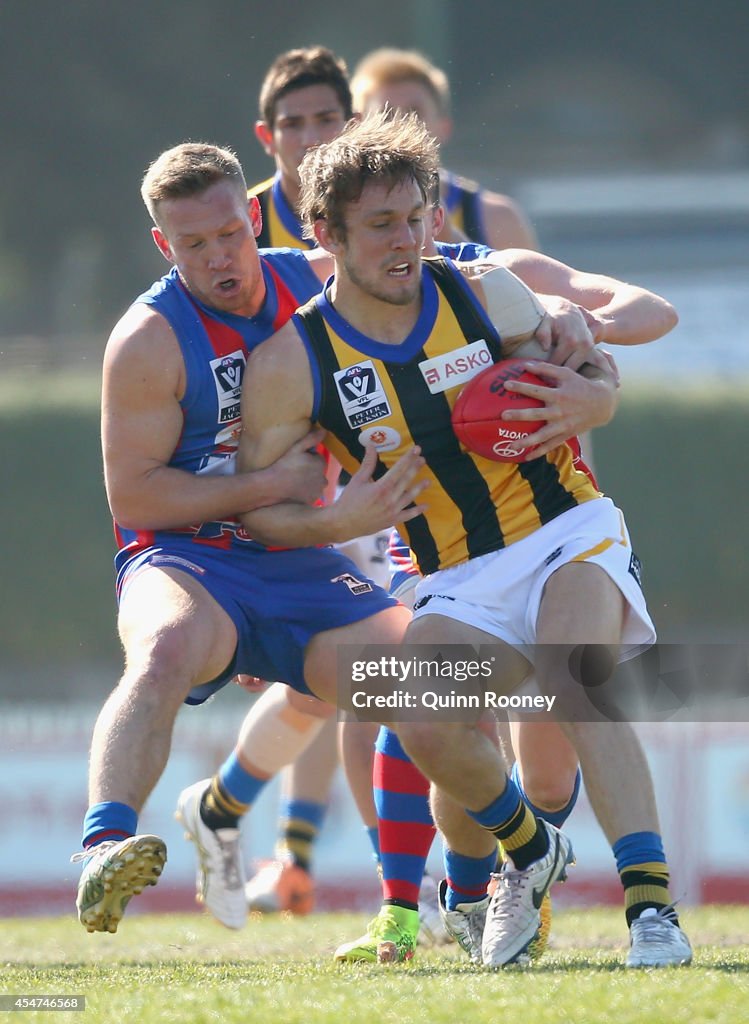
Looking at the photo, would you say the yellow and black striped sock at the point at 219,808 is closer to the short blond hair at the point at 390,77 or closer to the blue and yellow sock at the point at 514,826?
the blue and yellow sock at the point at 514,826

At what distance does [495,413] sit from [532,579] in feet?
1.42

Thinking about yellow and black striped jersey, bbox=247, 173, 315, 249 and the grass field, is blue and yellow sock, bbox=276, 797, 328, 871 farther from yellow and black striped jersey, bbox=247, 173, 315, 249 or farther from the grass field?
yellow and black striped jersey, bbox=247, 173, 315, 249

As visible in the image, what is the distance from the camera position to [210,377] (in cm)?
433

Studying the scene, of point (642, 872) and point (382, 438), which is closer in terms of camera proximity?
point (642, 872)

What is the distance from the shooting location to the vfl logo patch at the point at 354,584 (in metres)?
4.47

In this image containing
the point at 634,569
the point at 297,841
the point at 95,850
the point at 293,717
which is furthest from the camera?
the point at 297,841

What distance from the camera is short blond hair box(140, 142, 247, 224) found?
427 centimetres

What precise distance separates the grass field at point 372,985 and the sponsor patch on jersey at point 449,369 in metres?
1.46

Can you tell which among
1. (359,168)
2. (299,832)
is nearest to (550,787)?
(359,168)

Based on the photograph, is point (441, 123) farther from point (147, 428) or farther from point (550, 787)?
point (550, 787)

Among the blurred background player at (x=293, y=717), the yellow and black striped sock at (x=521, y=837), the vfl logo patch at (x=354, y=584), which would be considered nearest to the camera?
the yellow and black striped sock at (x=521, y=837)

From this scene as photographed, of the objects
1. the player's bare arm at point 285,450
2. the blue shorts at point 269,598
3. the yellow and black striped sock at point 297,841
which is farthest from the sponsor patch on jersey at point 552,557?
the yellow and black striped sock at point 297,841

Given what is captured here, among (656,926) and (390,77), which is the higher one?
(390,77)

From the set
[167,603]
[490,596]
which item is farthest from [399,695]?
[167,603]
